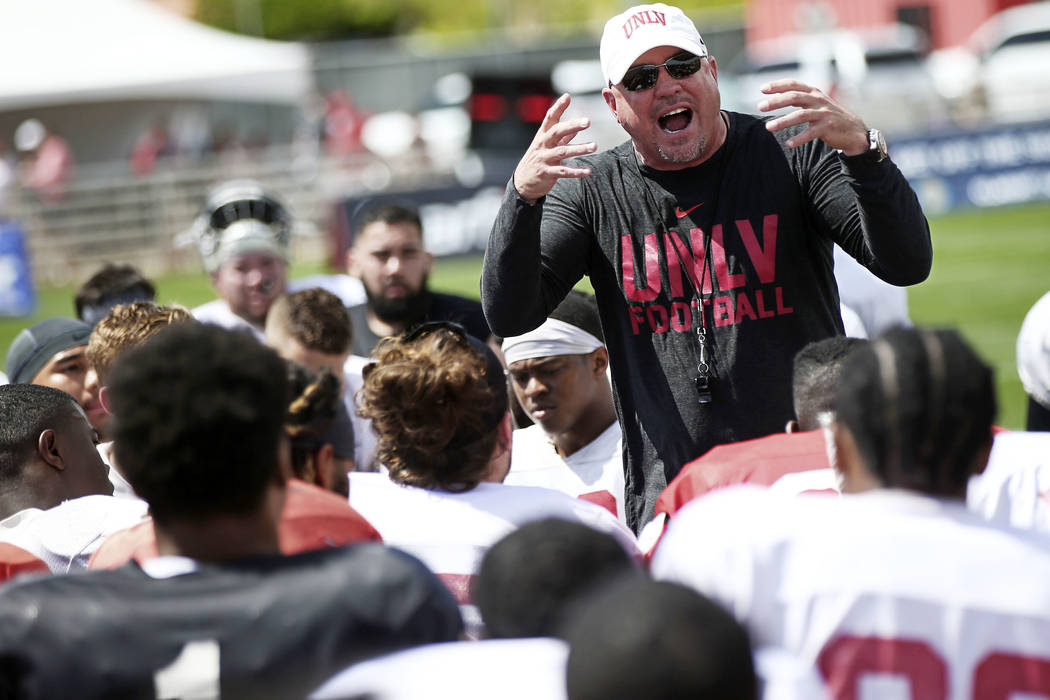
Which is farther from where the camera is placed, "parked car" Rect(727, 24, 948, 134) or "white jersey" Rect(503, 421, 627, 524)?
"parked car" Rect(727, 24, 948, 134)

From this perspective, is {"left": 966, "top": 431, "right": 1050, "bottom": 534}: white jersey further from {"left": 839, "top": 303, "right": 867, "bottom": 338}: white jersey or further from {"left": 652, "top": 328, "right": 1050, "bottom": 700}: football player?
{"left": 839, "top": 303, "right": 867, "bottom": 338}: white jersey

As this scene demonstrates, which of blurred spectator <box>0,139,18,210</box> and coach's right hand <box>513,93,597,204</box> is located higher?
blurred spectator <box>0,139,18,210</box>

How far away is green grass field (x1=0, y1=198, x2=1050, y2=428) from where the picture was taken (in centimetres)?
1165

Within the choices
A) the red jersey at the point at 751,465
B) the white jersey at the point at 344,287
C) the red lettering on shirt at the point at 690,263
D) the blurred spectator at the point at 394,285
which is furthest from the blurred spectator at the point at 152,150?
the red jersey at the point at 751,465

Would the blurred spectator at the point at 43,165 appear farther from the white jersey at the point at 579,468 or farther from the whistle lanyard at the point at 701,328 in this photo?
the whistle lanyard at the point at 701,328

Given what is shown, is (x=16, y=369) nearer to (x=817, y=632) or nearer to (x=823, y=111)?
(x=823, y=111)

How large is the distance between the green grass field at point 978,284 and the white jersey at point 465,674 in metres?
7.45

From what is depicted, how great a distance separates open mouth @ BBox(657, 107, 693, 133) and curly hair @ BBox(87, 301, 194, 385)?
1.65 metres

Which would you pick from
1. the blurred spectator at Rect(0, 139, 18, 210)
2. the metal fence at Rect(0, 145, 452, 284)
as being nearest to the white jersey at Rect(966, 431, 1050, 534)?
the metal fence at Rect(0, 145, 452, 284)

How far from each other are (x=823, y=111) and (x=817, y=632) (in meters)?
1.60

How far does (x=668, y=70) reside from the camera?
376cm

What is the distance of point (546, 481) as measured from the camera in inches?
172

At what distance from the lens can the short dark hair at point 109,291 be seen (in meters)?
6.49

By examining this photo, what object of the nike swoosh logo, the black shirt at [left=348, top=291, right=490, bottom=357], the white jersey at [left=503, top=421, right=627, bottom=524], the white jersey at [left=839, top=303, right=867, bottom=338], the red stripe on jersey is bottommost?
the white jersey at [left=503, top=421, right=627, bottom=524]
